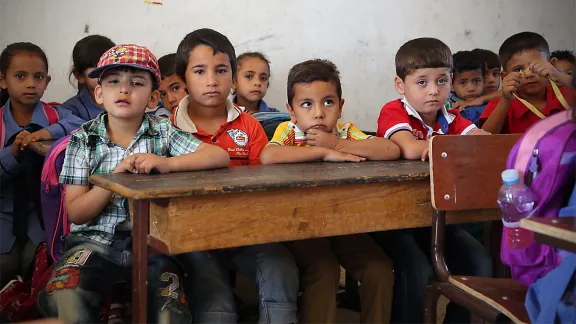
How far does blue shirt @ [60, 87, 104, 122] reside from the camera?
9.18 ft

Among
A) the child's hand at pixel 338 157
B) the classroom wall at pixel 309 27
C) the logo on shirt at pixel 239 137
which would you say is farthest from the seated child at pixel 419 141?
the classroom wall at pixel 309 27

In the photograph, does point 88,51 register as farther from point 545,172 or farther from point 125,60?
point 545,172

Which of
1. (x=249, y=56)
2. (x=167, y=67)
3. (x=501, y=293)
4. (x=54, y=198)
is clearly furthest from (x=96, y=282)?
(x=249, y=56)

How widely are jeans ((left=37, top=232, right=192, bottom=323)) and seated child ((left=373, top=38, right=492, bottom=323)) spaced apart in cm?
86

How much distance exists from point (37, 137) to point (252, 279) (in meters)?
1.14

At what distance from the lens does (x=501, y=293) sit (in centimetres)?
141

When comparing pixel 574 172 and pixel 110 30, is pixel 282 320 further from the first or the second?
pixel 110 30

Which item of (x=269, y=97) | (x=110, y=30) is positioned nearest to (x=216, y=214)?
(x=110, y=30)

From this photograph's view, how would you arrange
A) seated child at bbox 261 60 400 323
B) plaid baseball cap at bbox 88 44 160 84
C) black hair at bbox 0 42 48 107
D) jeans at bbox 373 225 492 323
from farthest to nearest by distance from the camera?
black hair at bbox 0 42 48 107, jeans at bbox 373 225 492 323, seated child at bbox 261 60 400 323, plaid baseball cap at bbox 88 44 160 84

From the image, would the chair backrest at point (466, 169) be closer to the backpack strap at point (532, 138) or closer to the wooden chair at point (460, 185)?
the wooden chair at point (460, 185)

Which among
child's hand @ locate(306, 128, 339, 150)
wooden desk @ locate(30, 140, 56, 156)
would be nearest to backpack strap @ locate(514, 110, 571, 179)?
child's hand @ locate(306, 128, 339, 150)

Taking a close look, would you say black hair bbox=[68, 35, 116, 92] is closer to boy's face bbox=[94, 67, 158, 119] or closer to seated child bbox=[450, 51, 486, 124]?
boy's face bbox=[94, 67, 158, 119]

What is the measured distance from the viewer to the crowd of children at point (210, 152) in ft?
5.63

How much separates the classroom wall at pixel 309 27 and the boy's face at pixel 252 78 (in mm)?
163
